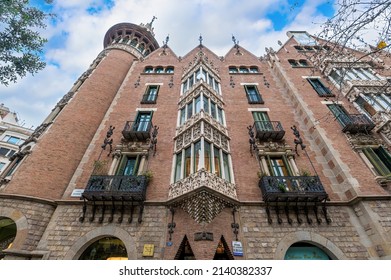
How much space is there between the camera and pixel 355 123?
12.1m

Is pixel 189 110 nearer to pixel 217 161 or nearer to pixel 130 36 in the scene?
pixel 217 161

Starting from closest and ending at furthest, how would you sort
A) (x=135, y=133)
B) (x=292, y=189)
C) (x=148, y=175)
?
(x=292, y=189)
(x=148, y=175)
(x=135, y=133)

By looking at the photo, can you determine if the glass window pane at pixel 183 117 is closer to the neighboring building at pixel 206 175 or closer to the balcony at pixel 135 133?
the neighboring building at pixel 206 175

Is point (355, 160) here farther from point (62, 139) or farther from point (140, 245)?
point (62, 139)

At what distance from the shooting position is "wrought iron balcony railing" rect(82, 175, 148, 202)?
8922 millimetres

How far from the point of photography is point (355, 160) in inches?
431

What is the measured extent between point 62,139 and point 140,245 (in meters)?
8.60

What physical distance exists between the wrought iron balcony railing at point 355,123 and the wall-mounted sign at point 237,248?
10.3 meters

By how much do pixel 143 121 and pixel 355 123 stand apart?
14.3 m

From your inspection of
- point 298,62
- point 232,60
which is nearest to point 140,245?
point 232,60

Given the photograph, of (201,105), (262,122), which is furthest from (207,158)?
(262,122)

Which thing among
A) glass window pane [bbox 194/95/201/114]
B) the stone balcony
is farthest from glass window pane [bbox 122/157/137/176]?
glass window pane [bbox 194/95/201/114]

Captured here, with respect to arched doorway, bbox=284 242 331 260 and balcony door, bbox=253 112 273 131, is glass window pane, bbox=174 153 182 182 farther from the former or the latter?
arched doorway, bbox=284 242 331 260

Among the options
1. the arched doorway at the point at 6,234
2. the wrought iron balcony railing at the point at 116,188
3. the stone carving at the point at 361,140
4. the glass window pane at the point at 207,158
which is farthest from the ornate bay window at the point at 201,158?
the arched doorway at the point at 6,234
